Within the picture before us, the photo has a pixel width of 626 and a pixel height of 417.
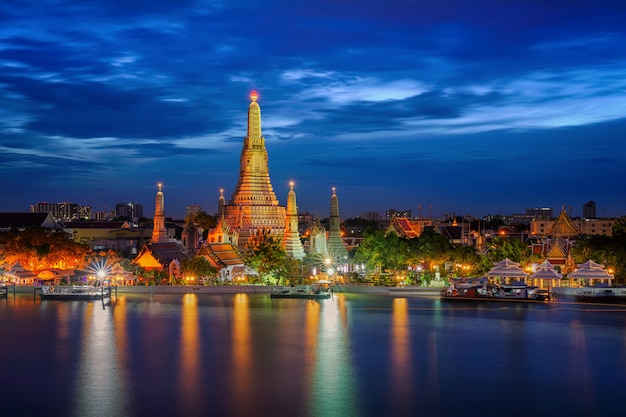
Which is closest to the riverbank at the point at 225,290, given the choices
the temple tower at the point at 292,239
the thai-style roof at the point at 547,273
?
the thai-style roof at the point at 547,273

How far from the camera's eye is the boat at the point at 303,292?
153ft

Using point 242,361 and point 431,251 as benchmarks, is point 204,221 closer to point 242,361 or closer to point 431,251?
point 431,251

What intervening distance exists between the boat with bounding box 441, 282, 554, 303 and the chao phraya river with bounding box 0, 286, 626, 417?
442 cm

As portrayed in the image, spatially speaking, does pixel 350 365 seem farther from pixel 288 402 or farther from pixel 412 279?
pixel 412 279

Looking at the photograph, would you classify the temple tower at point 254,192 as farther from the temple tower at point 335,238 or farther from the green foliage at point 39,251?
the green foliage at point 39,251

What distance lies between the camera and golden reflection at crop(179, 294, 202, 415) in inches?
851

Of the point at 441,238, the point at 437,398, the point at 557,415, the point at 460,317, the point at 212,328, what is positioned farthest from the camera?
the point at 441,238

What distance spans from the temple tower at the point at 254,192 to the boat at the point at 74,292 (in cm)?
2153

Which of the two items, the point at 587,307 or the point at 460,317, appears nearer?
the point at 460,317

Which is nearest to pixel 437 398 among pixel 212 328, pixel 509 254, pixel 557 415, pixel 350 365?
pixel 557 415

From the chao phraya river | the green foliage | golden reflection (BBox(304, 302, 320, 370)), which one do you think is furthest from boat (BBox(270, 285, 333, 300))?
the green foliage

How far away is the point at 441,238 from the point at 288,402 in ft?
117

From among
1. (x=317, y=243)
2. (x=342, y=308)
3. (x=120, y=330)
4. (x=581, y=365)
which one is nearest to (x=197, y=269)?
(x=342, y=308)

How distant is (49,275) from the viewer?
52.6m
